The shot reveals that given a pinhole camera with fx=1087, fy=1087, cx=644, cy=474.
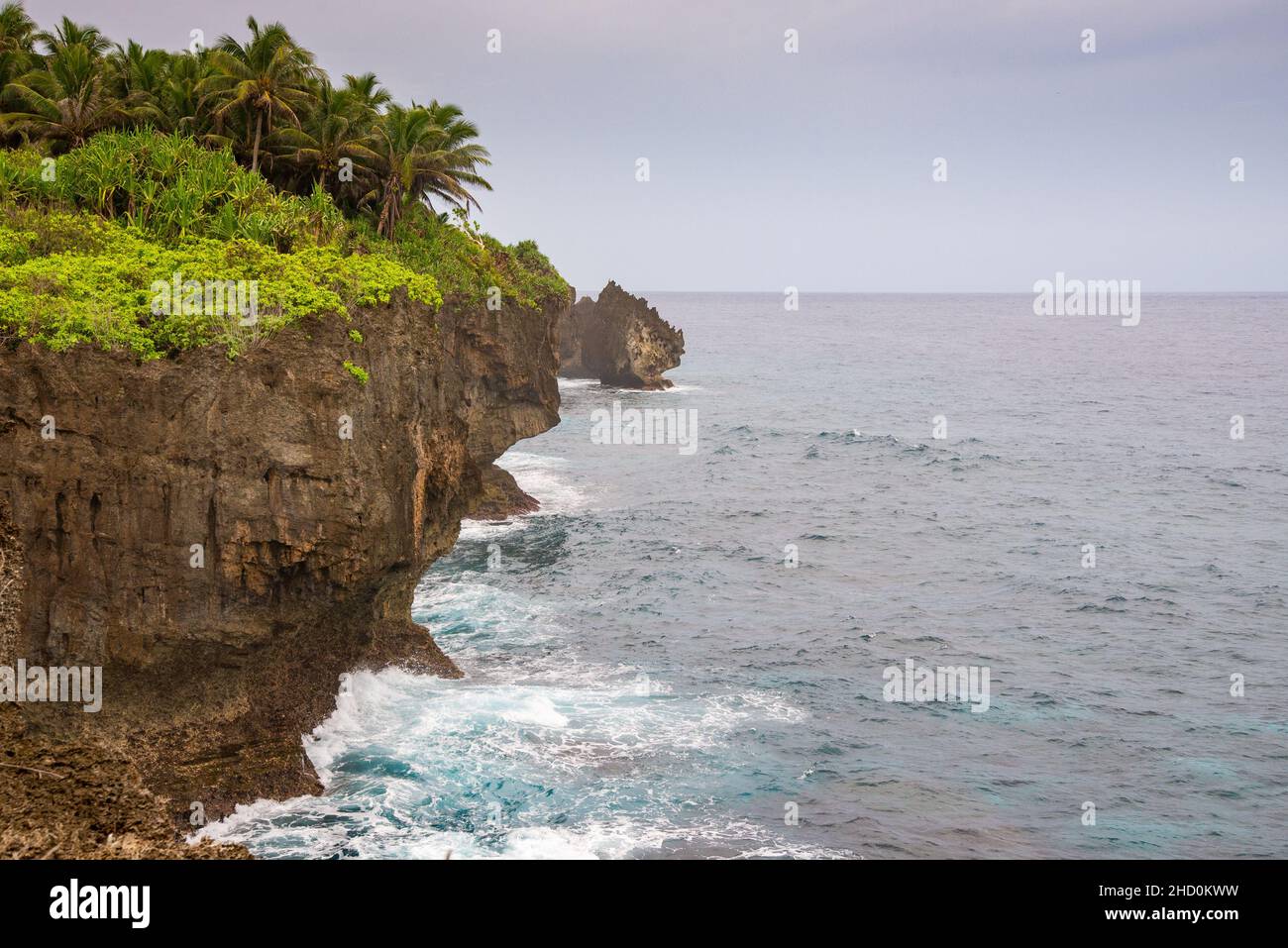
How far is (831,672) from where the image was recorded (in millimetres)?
36281

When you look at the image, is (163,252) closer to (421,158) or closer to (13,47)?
(421,158)

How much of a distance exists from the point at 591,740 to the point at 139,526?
1297 centimetres

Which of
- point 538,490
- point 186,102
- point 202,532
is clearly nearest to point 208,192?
point 186,102

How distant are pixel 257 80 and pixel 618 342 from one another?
70.3 meters

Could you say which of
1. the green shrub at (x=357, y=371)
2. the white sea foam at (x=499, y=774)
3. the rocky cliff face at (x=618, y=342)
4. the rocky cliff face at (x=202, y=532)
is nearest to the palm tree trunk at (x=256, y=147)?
the rocky cliff face at (x=202, y=532)

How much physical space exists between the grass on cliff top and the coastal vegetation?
49 mm

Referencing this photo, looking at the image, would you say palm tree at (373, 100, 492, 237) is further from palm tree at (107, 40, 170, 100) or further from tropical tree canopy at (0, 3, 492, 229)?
palm tree at (107, 40, 170, 100)

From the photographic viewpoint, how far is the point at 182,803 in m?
22.9

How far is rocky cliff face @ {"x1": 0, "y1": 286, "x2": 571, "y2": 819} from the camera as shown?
867 inches

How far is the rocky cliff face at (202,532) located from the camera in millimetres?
22031

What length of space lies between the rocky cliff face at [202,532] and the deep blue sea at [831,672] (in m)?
2.15

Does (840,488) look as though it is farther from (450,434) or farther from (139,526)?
(139,526)

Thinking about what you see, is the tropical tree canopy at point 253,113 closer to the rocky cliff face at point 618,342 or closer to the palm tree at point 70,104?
the palm tree at point 70,104

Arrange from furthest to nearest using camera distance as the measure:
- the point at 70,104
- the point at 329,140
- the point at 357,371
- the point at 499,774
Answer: the point at 329,140, the point at 70,104, the point at 499,774, the point at 357,371
